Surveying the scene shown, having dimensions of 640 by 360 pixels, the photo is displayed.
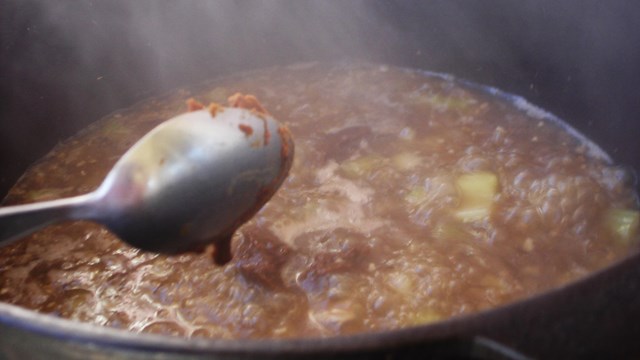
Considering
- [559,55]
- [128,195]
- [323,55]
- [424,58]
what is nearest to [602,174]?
[559,55]

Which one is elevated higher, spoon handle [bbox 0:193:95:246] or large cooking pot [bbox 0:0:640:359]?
spoon handle [bbox 0:193:95:246]

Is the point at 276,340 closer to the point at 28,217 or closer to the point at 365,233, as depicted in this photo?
the point at 28,217

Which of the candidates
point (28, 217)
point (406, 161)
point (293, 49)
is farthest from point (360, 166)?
point (28, 217)


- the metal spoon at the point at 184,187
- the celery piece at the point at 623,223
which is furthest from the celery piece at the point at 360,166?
the celery piece at the point at 623,223

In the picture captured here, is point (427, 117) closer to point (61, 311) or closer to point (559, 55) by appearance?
point (559, 55)

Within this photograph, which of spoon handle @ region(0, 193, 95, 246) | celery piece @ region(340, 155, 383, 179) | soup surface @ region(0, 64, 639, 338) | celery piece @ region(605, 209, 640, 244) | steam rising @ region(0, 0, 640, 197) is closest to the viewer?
spoon handle @ region(0, 193, 95, 246)

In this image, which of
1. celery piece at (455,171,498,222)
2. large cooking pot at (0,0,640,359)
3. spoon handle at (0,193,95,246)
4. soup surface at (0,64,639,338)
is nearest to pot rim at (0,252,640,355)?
spoon handle at (0,193,95,246)

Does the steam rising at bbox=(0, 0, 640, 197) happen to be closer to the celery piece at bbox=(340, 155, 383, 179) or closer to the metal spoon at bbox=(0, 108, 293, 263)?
the celery piece at bbox=(340, 155, 383, 179)
